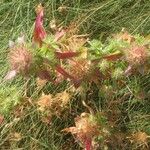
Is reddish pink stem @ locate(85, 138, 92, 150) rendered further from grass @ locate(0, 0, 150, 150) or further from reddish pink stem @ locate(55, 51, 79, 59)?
reddish pink stem @ locate(55, 51, 79, 59)

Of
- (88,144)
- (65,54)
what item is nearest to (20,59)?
(65,54)

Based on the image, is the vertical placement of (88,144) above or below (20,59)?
below

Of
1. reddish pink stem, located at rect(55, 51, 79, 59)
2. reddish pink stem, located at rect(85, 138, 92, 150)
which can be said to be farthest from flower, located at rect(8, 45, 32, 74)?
reddish pink stem, located at rect(85, 138, 92, 150)

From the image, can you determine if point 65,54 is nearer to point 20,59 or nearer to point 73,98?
point 20,59

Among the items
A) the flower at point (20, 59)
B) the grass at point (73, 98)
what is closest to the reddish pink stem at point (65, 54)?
the flower at point (20, 59)

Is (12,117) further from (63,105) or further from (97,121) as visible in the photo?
(97,121)

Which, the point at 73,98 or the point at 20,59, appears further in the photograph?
the point at 73,98

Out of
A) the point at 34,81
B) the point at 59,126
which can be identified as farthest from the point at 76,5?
the point at 59,126

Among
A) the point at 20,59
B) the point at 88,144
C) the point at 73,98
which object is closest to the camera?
the point at 20,59

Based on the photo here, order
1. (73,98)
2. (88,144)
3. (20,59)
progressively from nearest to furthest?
(20,59) < (88,144) < (73,98)
